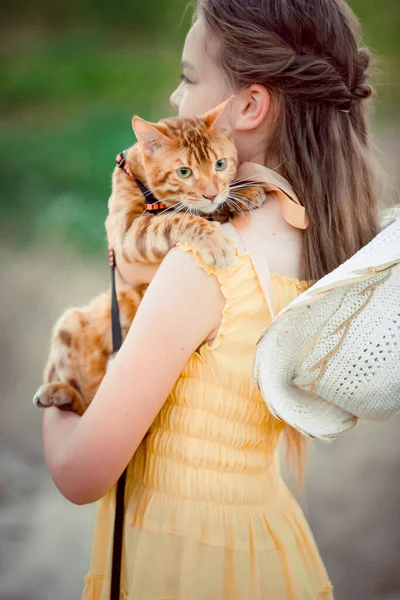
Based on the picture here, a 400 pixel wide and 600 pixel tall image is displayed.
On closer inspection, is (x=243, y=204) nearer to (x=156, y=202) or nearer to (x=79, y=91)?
(x=156, y=202)

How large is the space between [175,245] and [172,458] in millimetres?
309

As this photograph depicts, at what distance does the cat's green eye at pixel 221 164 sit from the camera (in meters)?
1.18

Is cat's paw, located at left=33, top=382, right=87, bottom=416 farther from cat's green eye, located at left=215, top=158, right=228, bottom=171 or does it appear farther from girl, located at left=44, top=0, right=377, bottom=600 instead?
cat's green eye, located at left=215, top=158, right=228, bottom=171

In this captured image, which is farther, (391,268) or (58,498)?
(58,498)

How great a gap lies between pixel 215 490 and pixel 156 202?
46 cm

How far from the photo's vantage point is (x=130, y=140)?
102 inches

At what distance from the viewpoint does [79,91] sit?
251 centimetres

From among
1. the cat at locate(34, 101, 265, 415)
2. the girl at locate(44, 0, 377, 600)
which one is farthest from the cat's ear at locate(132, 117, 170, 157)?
the girl at locate(44, 0, 377, 600)

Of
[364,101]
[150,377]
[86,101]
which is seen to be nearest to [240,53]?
[364,101]

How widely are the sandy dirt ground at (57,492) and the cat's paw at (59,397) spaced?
3.84 feet

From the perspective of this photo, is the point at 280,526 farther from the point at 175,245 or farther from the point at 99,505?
the point at 175,245

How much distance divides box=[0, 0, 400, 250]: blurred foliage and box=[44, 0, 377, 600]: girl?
1.37 metres

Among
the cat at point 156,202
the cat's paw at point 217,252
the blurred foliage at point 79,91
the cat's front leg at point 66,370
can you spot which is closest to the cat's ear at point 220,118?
the cat at point 156,202

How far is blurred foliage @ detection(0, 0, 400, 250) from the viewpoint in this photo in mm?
2432
